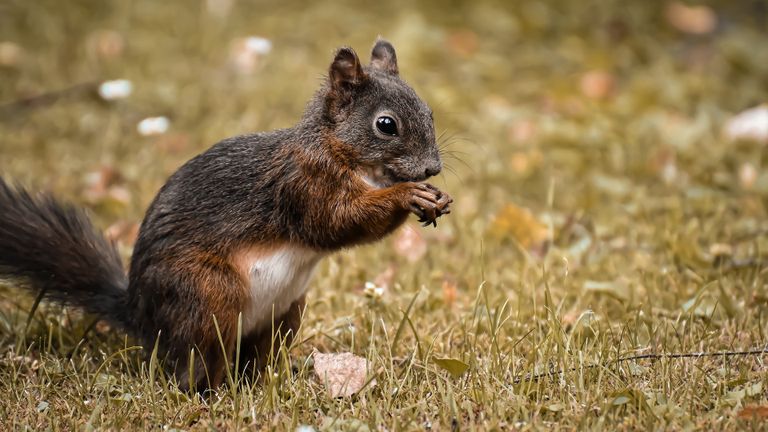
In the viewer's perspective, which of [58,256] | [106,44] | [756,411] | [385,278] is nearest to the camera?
[756,411]

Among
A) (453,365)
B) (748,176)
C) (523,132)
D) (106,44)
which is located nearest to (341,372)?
(453,365)

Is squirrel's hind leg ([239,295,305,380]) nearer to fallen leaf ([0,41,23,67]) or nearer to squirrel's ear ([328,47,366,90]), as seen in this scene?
squirrel's ear ([328,47,366,90])

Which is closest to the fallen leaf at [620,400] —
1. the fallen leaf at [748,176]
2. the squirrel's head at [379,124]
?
the squirrel's head at [379,124]

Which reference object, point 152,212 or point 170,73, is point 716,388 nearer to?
point 152,212

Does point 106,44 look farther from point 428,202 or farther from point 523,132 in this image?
point 428,202

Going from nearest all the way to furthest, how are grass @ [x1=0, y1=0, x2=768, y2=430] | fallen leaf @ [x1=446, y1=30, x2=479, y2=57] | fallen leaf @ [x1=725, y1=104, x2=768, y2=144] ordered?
grass @ [x1=0, y1=0, x2=768, y2=430]
fallen leaf @ [x1=725, y1=104, x2=768, y2=144]
fallen leaf @ [x1=446, y1=30, x2=479, y2=57]

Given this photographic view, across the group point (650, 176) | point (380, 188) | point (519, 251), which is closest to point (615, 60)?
point (650, 176)

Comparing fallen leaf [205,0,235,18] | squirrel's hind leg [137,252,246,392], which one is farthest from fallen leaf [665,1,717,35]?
squirrel's hind leg [137,252,246,392]
